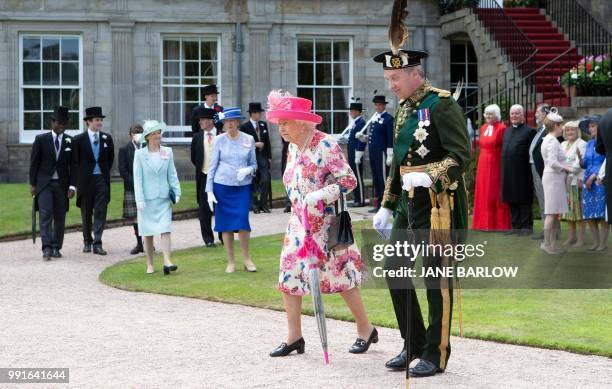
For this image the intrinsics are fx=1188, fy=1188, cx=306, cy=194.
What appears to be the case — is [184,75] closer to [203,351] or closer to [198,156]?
[198,156]

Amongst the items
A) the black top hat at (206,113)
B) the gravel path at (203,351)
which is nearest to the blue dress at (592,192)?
the black top hat at (206,113)

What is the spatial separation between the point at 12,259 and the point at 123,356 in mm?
7312

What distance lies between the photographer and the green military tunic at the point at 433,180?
726 centimetres

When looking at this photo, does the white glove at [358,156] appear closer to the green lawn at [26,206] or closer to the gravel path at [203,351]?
the green lawn at [26,206]

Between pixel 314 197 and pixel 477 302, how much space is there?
3035mm

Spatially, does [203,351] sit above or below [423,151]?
below

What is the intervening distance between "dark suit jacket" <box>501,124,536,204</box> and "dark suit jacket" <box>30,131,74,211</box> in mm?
5701

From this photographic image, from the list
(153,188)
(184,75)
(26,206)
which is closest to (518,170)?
(153,188)

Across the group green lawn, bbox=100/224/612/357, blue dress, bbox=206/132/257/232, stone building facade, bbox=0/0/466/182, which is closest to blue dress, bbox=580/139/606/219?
green lawn, bbox=100/224/612/357

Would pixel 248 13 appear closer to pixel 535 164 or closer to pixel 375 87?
pixel 375 87

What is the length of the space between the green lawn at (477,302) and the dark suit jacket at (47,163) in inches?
69.5

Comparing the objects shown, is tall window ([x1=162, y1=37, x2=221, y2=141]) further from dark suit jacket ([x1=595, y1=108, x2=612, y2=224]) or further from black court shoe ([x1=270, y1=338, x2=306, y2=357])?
black court shoe ([x1=270, y1=338, x2=306, y2=357])

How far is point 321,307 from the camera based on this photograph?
25.7 ft

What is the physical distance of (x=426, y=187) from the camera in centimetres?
722
